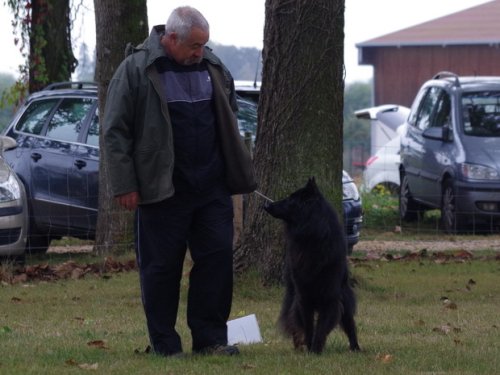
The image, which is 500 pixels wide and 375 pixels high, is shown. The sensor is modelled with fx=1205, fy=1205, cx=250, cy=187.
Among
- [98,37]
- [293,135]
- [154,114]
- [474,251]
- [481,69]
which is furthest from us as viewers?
[481,69]

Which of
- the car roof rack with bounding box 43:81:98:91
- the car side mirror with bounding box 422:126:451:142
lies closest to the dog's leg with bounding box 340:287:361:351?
the car roof rack with bounding box 43:81:98:91

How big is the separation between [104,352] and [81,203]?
6.32 meters

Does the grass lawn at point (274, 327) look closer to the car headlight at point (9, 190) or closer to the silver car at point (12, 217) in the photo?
the silver car at point (12, 217)

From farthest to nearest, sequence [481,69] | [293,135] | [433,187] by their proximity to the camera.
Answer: [481,69], [433,187], [293,135]

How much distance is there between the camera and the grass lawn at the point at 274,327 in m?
6.83

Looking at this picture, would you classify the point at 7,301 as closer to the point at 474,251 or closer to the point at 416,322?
the point at 416,322

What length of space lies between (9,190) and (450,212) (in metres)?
6.22

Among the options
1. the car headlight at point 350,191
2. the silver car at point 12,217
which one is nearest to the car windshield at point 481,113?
the car headlight at point 350,191

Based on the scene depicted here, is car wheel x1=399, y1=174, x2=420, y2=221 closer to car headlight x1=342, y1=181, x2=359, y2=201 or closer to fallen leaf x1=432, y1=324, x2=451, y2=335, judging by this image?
car headlight x1=342, y1=181, x2=359, y2=201

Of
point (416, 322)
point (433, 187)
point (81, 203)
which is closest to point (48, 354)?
point (416, 322)

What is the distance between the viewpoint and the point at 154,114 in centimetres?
679

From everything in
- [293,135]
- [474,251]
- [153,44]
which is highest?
[153,44]

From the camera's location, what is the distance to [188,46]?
677 cm

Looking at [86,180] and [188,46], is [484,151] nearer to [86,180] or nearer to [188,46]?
[86,180]
